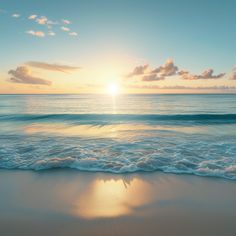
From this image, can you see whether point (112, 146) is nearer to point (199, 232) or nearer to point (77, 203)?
point (77, 203)

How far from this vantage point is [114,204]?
3.95 meters

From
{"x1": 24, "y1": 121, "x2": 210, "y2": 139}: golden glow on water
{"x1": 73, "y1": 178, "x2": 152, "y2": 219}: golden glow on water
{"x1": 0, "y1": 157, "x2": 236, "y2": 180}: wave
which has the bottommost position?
{"x1": 24, "y1": 121, "x2": 210, "y2": 139}: golden glow on water

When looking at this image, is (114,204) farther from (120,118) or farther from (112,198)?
(120,118)

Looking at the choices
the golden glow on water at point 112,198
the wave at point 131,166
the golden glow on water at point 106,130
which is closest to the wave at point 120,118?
the golden glow on water at point 106,130

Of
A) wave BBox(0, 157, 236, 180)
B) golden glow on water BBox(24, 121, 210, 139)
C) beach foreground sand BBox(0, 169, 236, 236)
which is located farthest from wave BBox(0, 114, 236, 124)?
beach foreground sand BBox(0, 169, 236, 236)

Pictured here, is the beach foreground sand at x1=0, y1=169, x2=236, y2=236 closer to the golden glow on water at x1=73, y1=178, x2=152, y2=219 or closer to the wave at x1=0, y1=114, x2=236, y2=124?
the golden glow on water at x1=73, y1=178, x2=152, y2=219

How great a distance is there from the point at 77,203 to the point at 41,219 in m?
0.71

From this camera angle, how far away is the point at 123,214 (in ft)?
11.9

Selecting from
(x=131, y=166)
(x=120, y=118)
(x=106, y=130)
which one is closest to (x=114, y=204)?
(x=131, y=166)

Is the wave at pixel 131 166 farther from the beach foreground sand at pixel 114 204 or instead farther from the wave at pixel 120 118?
the wave at pixel 120 118

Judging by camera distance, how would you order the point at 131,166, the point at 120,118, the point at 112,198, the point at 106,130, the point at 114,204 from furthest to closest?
the point at 120,118 < the point at 106,130 < the point at 131,166 < the point at 112,198 < the point at 114,204

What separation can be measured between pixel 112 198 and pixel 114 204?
0.82ft

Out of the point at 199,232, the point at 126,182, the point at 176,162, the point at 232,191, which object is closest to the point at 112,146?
the point at 176,162

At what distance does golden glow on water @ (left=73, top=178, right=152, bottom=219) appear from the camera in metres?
3.71
